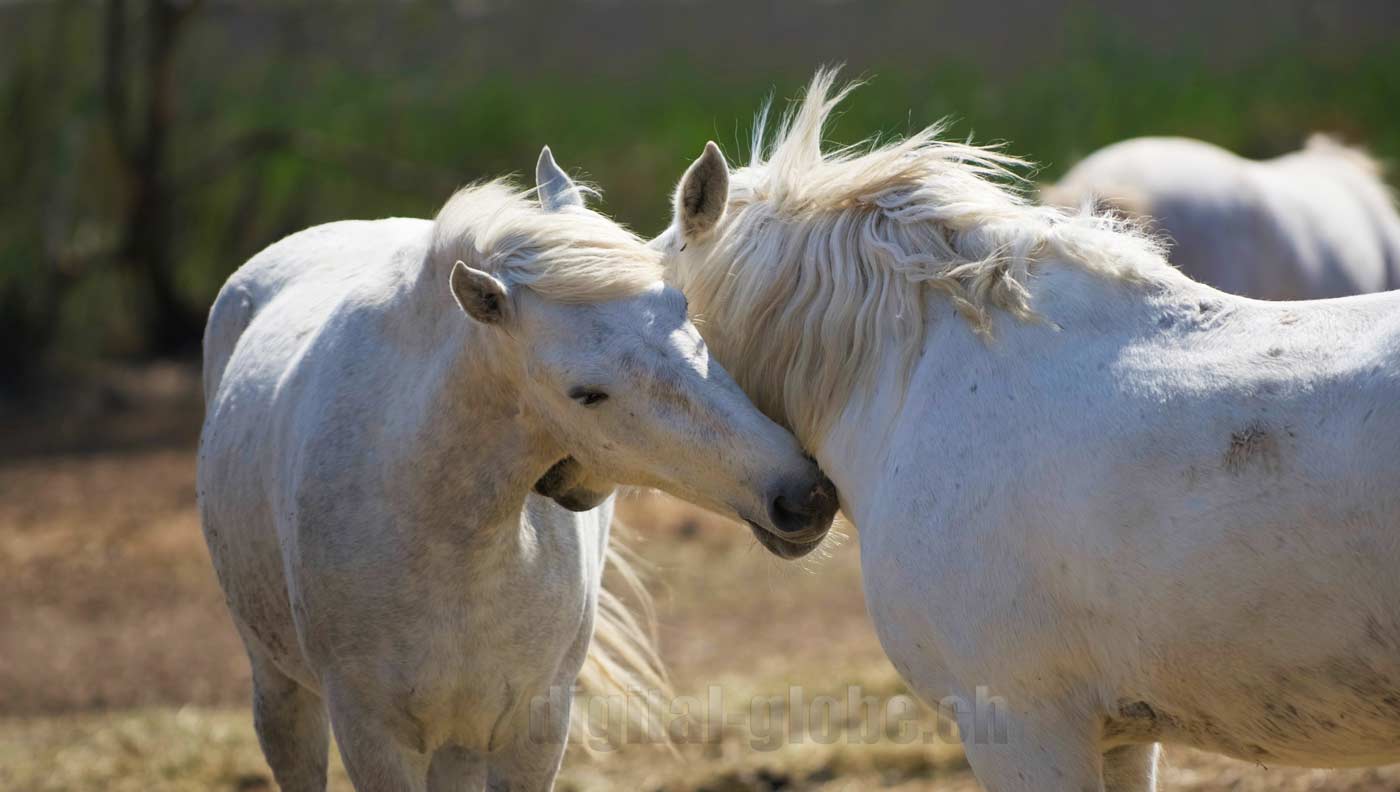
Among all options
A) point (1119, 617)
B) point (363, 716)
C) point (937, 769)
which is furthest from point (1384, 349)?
point (937, 769)

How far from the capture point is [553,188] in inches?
114

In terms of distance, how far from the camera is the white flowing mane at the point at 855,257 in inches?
98.0

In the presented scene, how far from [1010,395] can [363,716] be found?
146 centimetres

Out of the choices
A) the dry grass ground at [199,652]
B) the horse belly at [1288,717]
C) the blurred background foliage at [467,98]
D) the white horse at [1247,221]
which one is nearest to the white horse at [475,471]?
the dry grass ground at [199,652]

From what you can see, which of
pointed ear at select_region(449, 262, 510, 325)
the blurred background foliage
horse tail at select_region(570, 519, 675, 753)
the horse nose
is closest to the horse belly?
the horse nose

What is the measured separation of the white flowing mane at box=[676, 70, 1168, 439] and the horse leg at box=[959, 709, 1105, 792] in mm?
650

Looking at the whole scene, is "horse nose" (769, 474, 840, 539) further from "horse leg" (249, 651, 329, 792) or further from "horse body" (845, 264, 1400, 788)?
"horse leg" (249, 651, 329, 792)

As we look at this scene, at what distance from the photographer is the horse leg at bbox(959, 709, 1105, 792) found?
7.38 feet

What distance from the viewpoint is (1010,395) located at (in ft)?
7.66

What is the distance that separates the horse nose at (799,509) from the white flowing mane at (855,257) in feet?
0.69

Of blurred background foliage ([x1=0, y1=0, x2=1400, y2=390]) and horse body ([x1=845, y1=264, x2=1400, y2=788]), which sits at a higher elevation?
blurred background foliage ([x1=0, y1=0, x2=1400, y2=390])

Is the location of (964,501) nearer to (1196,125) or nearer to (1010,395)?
(1010,395)

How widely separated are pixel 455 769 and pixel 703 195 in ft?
4.50

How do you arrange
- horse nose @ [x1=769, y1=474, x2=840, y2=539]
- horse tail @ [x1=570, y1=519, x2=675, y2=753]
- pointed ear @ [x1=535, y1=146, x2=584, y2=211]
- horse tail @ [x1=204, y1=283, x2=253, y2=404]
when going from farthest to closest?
horse tail @ [x1=204, y1=283, x2=253, y2=404]
horse tail @ [x1=570, y1=519, x2=675, y2=753]
pointed ear @ [x1=535, y1=146, x2=584, y2=211]
horse nose @ [x1=769, y1=474, x2=840, y2=539]
